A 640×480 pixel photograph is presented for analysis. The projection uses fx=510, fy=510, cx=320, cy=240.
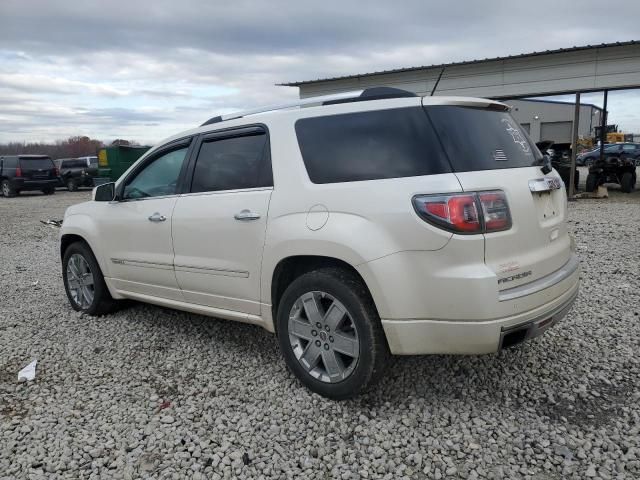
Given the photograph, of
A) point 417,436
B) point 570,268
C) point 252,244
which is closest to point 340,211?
point 252,244

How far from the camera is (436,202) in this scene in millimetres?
2596

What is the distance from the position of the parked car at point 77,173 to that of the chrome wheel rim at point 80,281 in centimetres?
2149

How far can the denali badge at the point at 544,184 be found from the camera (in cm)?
287

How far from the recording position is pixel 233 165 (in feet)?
11.8

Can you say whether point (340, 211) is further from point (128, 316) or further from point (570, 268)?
point (128, 316)

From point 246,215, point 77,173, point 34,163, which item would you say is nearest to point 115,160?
point 34,163

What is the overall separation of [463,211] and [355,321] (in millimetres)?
845

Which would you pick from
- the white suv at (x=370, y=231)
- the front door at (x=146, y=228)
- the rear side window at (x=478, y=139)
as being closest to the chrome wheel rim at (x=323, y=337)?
the white suv at (x=370, y=231)

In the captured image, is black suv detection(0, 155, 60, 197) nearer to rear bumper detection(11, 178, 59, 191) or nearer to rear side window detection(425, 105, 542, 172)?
rear bumper detection(11, 178, 59, 191)

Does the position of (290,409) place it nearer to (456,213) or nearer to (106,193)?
(456,213)

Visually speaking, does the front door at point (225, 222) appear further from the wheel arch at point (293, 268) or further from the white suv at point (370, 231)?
the wheel arch at point (293, 268)

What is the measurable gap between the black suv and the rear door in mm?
23172

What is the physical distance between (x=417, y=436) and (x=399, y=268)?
93 centimetres

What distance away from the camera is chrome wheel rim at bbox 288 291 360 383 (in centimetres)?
296
